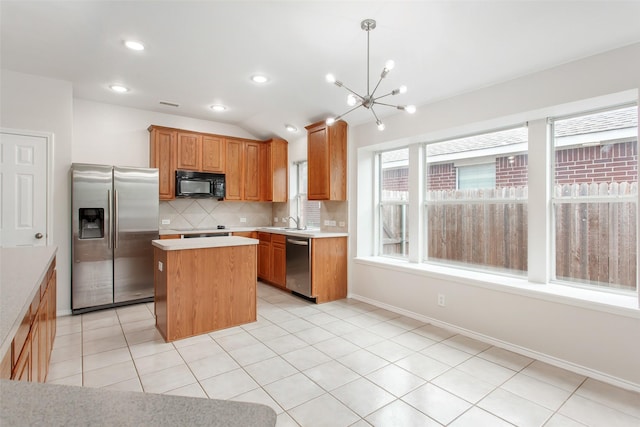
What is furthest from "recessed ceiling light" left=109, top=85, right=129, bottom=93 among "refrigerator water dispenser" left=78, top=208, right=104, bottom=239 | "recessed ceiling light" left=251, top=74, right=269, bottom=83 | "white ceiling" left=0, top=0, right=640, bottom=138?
"recessed ceiling light" left=251, top=74, right=269, bottom=83

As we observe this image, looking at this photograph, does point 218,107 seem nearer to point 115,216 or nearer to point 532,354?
point 115,216

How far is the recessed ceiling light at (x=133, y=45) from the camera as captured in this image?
284cm

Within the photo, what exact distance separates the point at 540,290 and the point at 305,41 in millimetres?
2866

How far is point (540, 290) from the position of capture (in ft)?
9.02

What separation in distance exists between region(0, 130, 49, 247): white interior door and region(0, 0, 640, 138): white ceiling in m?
0.79

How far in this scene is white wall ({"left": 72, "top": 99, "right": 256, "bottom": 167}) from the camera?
14.5 ft

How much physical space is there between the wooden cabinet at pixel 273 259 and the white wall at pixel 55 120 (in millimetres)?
2558

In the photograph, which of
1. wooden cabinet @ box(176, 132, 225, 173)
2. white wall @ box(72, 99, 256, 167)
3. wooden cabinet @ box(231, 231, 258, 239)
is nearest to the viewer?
white wall @ box(72, 99, 256, 167)

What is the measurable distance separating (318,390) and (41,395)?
6.18ft

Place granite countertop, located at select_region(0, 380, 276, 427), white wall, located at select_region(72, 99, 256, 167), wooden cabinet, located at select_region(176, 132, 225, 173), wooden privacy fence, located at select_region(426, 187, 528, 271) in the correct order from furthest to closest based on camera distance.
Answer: wooden cabinet, located at select_region(176, 132, 225, 173) < white wall, located at select_region(72, 99, 256, 167) < wooden privacy fence, located at select_region(426, 187, 528, 271) < granite countertop, located at select_region(0, 380, 276, 427)

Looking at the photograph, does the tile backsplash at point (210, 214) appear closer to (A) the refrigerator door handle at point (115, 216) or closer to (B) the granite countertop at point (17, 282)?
(A) the refrigerator door handle at point (115, 216)

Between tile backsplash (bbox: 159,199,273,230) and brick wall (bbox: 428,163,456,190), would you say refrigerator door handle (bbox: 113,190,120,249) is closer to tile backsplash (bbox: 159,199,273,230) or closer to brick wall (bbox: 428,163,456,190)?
tile backsplash (bbox: 159,199,273,230)

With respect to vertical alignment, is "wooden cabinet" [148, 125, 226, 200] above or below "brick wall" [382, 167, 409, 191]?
above

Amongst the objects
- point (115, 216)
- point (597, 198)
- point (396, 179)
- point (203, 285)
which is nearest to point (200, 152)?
point (115, 216)
